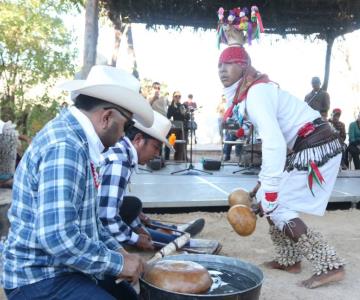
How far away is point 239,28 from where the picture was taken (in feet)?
11.9

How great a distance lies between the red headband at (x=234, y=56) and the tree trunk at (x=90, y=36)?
3.76 metres

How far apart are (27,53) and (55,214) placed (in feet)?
23.4

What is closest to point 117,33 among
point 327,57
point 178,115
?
point 178,115

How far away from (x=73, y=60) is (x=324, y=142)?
6499mm

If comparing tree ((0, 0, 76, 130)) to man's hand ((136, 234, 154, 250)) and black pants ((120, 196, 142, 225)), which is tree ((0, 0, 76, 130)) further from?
man's hand ((136, 234, 154, 250))

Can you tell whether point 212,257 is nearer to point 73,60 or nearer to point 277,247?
point 277,247

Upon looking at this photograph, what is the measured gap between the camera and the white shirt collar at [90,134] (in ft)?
5.98

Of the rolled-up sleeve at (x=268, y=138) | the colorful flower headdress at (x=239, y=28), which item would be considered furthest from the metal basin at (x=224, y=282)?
the colorful flower headdress at (x=239, y=28)

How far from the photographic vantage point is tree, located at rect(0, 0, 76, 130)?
25.9 feet

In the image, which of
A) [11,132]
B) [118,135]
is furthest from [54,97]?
[118,135]

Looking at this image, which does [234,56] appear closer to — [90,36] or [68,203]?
[68,203]

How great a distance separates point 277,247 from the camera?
3.81m

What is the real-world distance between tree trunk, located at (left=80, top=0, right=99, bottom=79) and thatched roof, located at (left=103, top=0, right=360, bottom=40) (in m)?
2.02

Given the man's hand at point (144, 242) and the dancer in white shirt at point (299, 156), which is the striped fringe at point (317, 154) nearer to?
the dancer in white shirt at point (299, 156)
